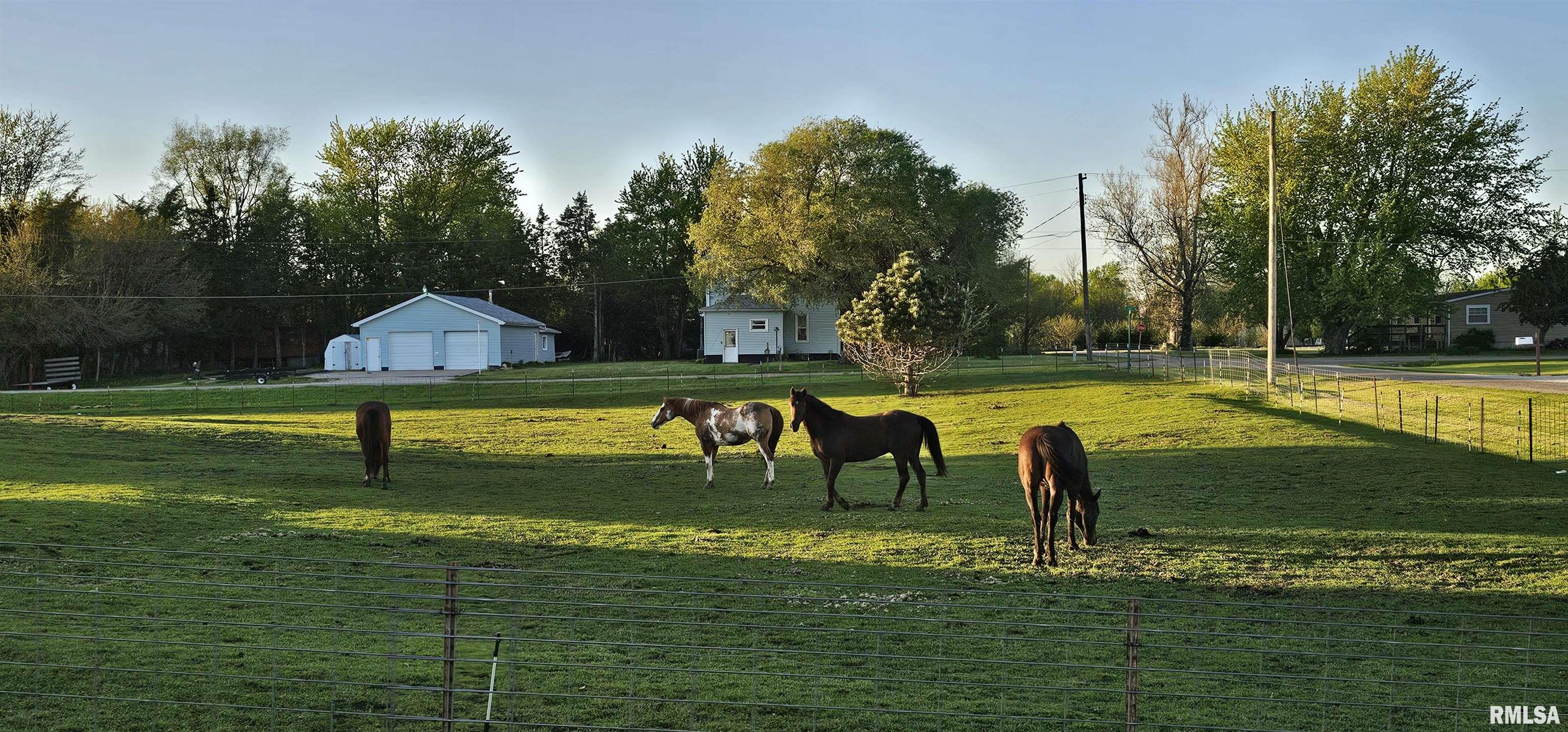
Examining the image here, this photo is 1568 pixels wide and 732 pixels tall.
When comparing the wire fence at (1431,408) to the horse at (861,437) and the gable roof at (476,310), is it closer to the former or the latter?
the horse at (861,437)

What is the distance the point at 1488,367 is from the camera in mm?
42844

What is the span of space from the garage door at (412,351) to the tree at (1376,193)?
4829cm

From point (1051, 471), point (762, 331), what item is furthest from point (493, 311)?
point (1051, 471)

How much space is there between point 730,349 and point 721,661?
5746cm

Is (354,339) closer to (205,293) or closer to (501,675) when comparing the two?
(205,293)

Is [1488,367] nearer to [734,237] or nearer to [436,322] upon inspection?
[734,237]

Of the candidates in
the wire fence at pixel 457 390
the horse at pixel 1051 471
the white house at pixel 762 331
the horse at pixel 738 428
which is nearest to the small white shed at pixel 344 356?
the wire fence at pixel 457 390

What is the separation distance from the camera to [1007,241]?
291 ft

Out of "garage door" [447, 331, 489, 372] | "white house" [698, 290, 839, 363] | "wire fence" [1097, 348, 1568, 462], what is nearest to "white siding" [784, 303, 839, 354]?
"white house" [698, 290, 839, 363]

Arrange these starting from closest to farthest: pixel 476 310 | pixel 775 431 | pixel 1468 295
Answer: pixel 775 431
pixel 476 310
pixel 1468 295

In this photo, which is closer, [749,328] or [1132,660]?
[1132,660]

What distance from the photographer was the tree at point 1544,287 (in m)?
57.3

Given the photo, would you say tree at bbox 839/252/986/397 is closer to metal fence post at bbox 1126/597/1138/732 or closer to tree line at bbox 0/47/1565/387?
tree line at bbox 0/47/1565/387

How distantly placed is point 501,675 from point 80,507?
426 inches
